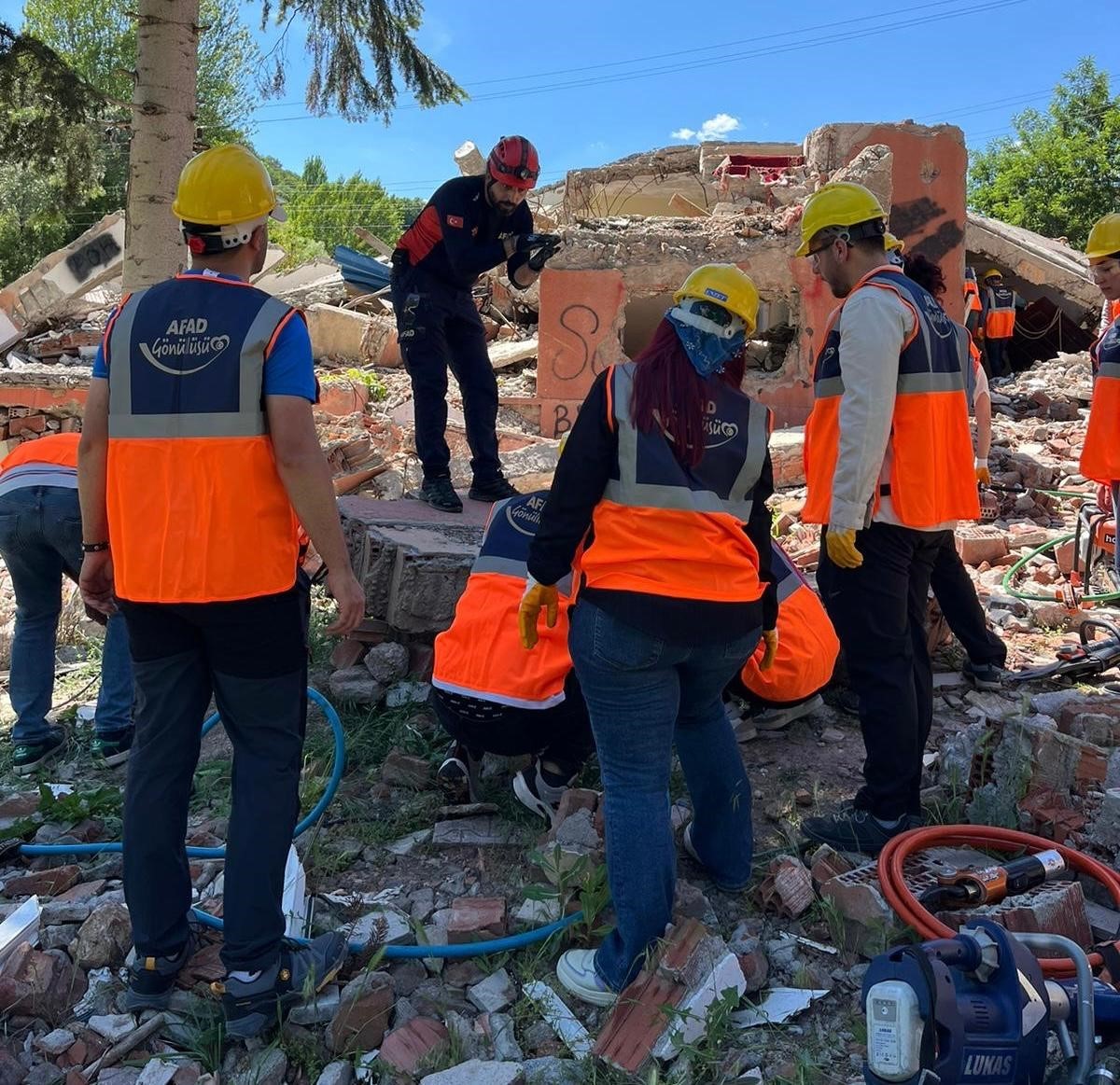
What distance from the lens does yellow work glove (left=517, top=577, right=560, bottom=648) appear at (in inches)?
102

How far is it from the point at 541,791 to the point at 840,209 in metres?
2.13

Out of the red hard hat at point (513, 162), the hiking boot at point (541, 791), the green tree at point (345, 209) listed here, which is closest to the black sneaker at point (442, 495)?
the red hard hat at point (513, 162)

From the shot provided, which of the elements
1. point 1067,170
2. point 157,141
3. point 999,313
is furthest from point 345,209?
point 157,141

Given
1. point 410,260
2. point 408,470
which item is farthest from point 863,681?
point 408,470

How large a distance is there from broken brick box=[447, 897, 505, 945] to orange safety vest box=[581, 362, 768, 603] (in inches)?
39.7

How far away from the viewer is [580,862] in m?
2.85

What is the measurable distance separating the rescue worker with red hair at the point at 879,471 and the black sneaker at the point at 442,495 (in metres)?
2.22

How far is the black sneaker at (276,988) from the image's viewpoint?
236 cm

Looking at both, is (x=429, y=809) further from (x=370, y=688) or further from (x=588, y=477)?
(x=588, y=477)

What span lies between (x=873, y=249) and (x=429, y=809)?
2397mm

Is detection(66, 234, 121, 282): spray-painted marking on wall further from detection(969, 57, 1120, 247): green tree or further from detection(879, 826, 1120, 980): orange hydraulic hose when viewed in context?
detection(969, 57, 1120, 247): green tree

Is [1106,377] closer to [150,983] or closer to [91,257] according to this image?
[150,983]

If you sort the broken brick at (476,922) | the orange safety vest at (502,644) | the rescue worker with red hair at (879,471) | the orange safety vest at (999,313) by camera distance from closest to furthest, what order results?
the broken brick at (476,922), the rescue worker with red hair at (879,471), the orange safety vest at (502,644), the orange safety vest at (999,313)

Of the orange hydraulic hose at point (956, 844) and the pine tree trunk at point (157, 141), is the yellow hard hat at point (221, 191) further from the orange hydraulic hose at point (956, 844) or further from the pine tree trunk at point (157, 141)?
the pine tree trunk at point (157, 141)
